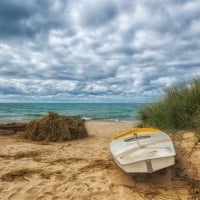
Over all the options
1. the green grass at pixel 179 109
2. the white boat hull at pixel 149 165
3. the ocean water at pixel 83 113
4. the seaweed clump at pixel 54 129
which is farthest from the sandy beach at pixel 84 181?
the ocean water at pixel 83 113

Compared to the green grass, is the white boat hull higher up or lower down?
lower down

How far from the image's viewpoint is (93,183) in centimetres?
457

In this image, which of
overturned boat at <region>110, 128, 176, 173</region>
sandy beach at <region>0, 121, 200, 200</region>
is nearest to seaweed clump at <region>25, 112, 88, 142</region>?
sandy beach at <region>0, 121, 200, 200</region>

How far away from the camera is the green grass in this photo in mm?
7149

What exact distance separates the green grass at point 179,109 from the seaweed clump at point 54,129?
3.01m

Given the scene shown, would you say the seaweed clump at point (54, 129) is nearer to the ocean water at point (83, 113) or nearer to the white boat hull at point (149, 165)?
the ocean water at point (83, 113)

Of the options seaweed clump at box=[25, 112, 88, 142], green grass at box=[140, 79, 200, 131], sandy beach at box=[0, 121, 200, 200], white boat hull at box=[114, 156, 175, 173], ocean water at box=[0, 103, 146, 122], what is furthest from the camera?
ocean water at box=[0, 103, 146, 122]

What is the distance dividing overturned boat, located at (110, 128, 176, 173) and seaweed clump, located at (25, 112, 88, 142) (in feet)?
12.2

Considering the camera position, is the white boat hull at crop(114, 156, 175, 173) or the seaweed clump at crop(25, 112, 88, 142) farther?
the seaweed clump at crop(25, 112, 88, 142)

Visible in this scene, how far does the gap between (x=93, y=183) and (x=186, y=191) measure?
59.4 inches

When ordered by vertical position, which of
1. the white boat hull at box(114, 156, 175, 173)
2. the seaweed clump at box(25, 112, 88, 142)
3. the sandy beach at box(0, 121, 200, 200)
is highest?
the seaweed clump at box(25, 112, 88, 142)

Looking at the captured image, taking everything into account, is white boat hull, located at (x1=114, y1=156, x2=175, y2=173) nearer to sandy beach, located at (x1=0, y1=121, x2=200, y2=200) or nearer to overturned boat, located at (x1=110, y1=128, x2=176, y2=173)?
overturned boat, located at (x1=110, y1=128, x2=176, y2=173)

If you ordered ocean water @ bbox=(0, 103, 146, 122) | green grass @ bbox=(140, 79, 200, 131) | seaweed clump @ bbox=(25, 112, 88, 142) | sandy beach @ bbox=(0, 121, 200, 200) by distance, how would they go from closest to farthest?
sandy beach @ bbox=(0, 121, 200, 200) < green grass @ bbox=(140, 79, 200, 131) < seaweed clump @ bbox=(25, 112, 88, 142) < ocean water @ bbox=(0, 103, 146, 122)

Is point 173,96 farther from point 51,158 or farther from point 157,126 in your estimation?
point 51,158
